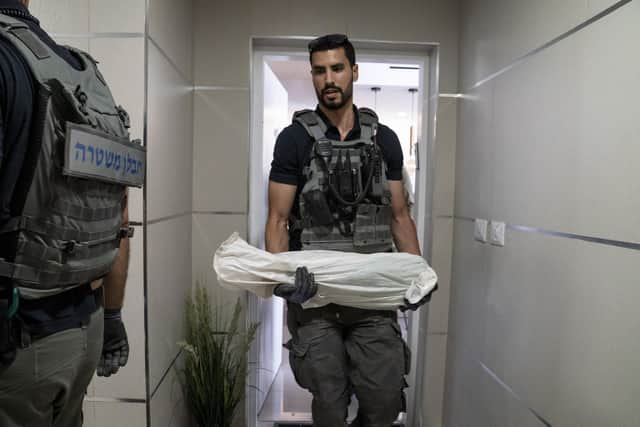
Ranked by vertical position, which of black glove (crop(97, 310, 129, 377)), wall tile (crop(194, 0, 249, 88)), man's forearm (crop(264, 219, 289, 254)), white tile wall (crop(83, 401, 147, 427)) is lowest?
white tile wall (crop(83, 401, 147, 427))

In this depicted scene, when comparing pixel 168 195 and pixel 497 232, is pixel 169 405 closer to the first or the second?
pixel 168 195

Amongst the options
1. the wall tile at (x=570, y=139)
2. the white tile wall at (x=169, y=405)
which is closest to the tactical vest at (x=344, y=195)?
the wall tile at (x=570, y=139)

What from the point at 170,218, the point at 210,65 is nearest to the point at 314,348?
the point at 170,218

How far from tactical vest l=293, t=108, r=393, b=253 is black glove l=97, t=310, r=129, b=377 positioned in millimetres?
803

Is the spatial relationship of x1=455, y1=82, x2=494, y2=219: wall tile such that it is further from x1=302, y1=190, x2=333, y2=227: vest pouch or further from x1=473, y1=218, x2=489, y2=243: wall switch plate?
x1=302, y1=190, x2=333, y2=227: vest pouch

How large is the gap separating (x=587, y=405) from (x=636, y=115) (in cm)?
83

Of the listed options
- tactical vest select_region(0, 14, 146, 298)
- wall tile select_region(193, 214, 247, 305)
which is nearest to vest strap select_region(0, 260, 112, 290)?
tactical vest select_region(0, 14, 146, 298)

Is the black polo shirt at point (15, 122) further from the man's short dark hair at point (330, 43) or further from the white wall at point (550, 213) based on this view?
the white wall at point (550, 213)

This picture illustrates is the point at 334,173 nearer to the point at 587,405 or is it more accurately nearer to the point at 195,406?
the point at 587,405

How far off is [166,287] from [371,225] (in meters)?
0.93

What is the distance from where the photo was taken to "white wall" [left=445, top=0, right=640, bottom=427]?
1097 mm

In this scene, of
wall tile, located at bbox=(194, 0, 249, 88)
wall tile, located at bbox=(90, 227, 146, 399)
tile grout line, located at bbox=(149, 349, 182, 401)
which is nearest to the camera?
wall tile, located at bbox=(90, 227, 146, 399)

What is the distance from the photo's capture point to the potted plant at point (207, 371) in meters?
1.98

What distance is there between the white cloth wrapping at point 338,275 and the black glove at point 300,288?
0.02 metres
